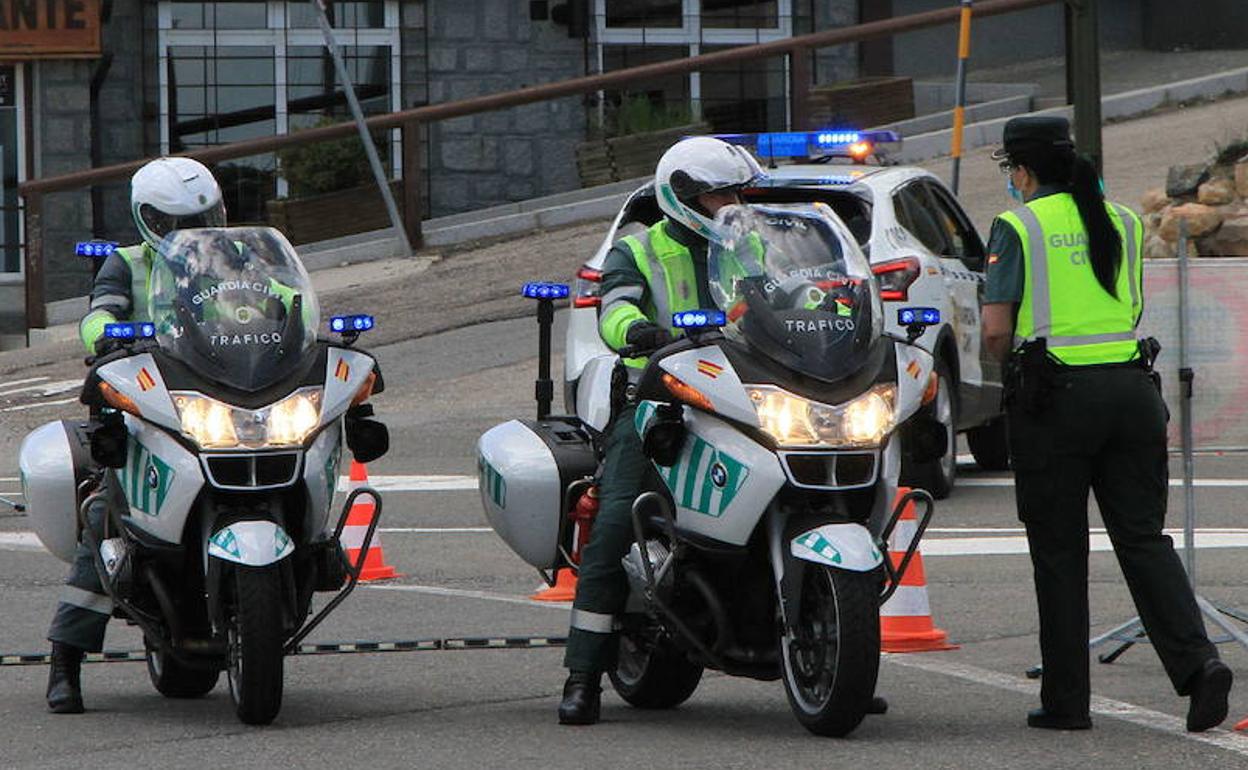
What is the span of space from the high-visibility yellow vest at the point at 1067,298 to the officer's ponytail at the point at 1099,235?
0.05 ft

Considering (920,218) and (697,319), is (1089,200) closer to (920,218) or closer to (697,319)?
(697,319)

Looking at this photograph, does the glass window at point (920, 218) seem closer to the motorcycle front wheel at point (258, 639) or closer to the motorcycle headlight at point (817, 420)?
the motorcycle headlight at point (817, 420)

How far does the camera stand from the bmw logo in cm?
734

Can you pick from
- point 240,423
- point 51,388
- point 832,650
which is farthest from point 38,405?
point 832,650

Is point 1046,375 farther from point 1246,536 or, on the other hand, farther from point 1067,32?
point 1067,32

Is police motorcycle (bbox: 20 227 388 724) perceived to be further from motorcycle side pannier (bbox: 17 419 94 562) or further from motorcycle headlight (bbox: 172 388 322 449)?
motorcycle side pannier (bbox: 17 419 94 562)

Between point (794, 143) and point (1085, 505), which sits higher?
point (794, 143)

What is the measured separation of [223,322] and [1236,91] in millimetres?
18790

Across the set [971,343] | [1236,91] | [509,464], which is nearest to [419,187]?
[1236,91]

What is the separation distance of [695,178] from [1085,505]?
149 cm

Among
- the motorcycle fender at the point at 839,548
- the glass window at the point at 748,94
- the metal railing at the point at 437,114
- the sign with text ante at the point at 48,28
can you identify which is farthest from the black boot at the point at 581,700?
the sign with text ante at the point at 48,28

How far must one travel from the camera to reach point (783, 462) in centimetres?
721

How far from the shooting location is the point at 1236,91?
25.0m

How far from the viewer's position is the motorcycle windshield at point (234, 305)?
773cm
